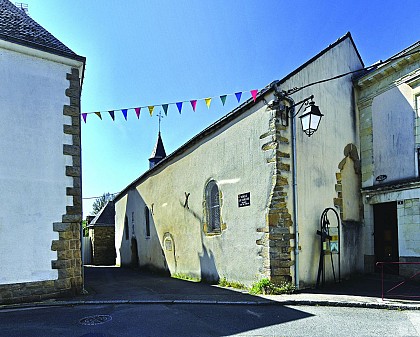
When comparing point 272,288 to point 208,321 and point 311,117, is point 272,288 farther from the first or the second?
point 311,117

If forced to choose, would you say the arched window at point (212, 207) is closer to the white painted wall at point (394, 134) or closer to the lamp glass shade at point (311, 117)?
the lamp glass shade at point (311, 117)

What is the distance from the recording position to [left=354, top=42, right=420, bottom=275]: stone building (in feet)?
31.5

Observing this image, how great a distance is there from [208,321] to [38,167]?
17.1 feet

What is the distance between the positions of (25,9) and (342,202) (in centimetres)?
1189

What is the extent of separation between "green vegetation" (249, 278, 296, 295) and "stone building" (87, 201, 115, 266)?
60.7 feet

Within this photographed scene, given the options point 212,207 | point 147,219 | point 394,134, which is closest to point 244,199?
point 212,207

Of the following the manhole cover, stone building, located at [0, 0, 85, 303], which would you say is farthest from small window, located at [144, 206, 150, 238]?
the manhole cover

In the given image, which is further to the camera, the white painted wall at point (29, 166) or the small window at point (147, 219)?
the small window at point (147, 219)

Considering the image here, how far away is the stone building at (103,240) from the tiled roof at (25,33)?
17459 millimetres

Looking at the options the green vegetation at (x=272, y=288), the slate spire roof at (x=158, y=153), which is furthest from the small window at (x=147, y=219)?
the slate spire roof at (x=158, y=153)

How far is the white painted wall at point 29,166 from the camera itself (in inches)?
322

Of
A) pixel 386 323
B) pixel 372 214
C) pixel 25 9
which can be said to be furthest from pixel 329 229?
pixel 25 9

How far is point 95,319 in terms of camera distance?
21.9 ft

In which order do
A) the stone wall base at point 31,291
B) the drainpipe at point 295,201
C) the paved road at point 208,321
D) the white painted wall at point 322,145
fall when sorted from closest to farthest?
the paved road at point 208,321 → the stone wall base at point 31,291 → the drainpipe at point 295,201 → the white painted wall at point 322,145
